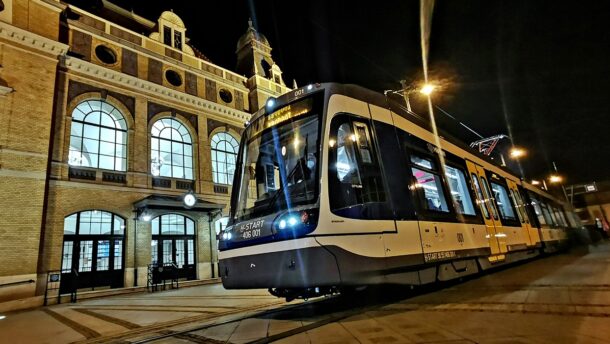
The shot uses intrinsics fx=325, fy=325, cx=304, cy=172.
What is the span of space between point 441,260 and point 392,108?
2.70 m

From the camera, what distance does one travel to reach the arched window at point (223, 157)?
19655 millimetres

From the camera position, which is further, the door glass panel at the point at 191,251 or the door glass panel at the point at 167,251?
the door glass panel at the point at 191,251

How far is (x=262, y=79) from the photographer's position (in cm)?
2341

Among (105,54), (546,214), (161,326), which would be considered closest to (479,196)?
(161,326)

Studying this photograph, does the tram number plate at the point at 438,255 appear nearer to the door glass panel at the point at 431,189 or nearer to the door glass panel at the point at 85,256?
the door glass panel at the point at 431,189

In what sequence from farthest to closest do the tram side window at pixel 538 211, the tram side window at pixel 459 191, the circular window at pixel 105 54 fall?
the circular window at pixel 105 54 < the tram side window at pixel 538 211 < the tram side window at pixel 459 191

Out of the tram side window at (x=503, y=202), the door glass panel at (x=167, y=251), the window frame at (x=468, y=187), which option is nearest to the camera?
the window frame at (x=468, y=187)

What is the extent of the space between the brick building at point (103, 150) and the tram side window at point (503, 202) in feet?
42.7

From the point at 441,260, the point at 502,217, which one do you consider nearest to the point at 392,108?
the point at 441,260

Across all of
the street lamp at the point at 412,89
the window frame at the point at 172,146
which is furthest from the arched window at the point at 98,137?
the street lamp at the point at 412,89

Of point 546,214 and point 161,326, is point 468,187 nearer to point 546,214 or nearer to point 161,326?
point 161,326

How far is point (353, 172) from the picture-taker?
14.4ft

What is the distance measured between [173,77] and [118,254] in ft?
34.0

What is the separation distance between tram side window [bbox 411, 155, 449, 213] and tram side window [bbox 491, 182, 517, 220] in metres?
3.81
